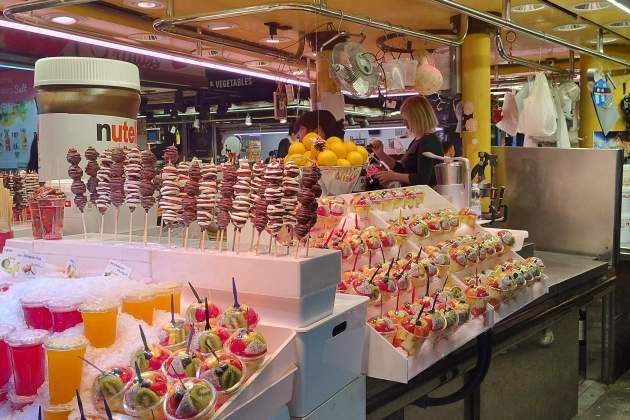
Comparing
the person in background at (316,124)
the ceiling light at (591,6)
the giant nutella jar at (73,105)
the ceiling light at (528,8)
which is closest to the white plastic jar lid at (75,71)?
the giant nutella jar at (73,105)

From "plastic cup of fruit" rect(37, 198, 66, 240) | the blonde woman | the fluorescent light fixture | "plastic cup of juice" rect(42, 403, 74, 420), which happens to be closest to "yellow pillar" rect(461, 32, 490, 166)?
the fluorescent light fixture

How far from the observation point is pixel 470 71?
21.9ft

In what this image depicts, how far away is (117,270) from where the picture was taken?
1.92 meters

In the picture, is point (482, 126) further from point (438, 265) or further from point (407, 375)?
point (407, 375)

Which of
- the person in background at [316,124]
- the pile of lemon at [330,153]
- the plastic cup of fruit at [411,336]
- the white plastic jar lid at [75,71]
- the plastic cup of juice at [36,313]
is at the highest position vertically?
the white plastic jar lid at [75,71]

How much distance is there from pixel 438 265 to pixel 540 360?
137 centimetres

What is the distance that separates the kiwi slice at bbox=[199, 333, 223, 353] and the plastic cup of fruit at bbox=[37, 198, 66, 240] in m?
0.91

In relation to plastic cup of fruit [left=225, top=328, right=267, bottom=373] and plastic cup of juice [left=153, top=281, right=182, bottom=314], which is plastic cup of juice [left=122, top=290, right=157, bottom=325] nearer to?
plastic cup of juice [left=153, top=281, right=182, bottom=314]

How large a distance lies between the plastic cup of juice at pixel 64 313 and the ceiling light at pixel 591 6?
19.7ft

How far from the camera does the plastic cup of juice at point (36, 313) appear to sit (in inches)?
63.1

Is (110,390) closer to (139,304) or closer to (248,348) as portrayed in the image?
(248,348)

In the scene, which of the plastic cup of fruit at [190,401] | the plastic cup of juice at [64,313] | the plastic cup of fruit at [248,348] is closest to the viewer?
the plastic cup of fruit at [190,401]

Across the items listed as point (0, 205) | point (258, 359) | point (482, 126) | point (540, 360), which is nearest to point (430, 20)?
point (482, 126)

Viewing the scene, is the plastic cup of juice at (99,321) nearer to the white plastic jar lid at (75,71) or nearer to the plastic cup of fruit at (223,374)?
the plastic cup of fruit at (223,374)
